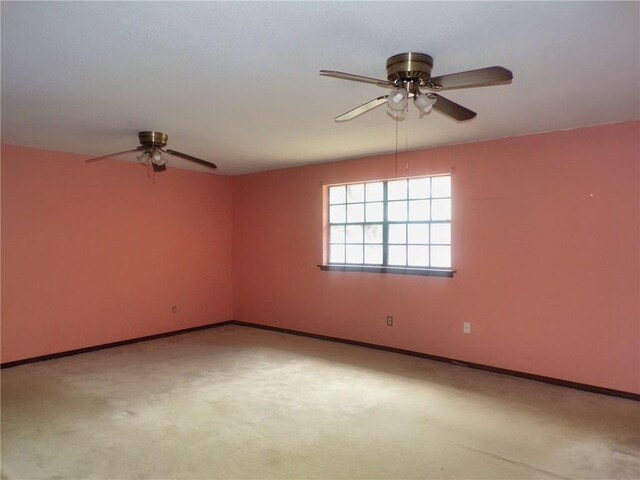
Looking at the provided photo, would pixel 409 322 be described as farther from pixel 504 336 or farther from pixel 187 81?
pixel 187 81

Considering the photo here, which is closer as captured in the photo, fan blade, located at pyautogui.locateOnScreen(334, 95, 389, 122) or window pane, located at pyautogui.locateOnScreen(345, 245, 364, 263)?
fan blade, located at pyautogui.locateOnScreen(334, 95, 389, 122)

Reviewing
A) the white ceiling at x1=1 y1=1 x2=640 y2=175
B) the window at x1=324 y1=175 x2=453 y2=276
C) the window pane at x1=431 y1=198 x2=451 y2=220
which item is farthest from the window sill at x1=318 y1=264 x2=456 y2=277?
the white ceiling at x1=1 y1=1 x2=640 y2=175

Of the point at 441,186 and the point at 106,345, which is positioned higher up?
the point at 441,186

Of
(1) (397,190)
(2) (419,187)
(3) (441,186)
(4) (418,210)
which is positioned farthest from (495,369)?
(1) (397,190)

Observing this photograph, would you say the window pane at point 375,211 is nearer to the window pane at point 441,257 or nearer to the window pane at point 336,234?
the window pane at point 336,234

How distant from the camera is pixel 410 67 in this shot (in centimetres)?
225

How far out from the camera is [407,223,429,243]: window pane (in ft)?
15.9

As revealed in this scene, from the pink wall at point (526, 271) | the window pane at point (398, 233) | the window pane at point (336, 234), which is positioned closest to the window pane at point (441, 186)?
the pink wall at point (526, 271)

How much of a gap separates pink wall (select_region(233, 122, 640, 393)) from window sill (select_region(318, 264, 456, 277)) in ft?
0.25

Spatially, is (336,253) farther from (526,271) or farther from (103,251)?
(103,251)

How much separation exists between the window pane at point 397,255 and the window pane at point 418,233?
0.47ft

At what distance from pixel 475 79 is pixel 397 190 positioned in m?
3.08

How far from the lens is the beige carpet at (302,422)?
2.49 m

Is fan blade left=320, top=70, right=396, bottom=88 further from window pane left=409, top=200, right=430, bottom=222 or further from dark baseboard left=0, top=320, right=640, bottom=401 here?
dark baseboard left=0, top=320, right=640, bottom=401
